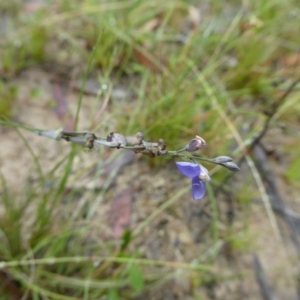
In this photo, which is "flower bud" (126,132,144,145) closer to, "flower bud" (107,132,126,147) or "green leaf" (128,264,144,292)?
"flower bud" (107,132,126,147)

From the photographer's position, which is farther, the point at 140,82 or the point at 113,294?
the point at 140,82

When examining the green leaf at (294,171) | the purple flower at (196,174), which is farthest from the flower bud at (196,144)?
the green leaf at (294,171)

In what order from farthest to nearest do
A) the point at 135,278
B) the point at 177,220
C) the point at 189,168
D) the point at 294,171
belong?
the point at 294,171 < the point at 177,220 < the point at 135,278 < the point at 189,168

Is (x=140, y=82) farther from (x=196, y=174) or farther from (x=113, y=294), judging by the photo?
(x=196, y=174)

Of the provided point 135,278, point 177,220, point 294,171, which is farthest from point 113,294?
point 294,171

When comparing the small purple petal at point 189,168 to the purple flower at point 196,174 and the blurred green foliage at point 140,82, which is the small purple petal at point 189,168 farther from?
the blurred green foliage at point 140,82

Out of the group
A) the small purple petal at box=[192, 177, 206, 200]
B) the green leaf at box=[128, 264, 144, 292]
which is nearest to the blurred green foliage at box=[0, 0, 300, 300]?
the green leaf at box=[128, 264, 144, 292]

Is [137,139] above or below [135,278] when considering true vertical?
above

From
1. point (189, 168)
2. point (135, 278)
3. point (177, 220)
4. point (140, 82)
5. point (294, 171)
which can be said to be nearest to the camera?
point (189, 168)
